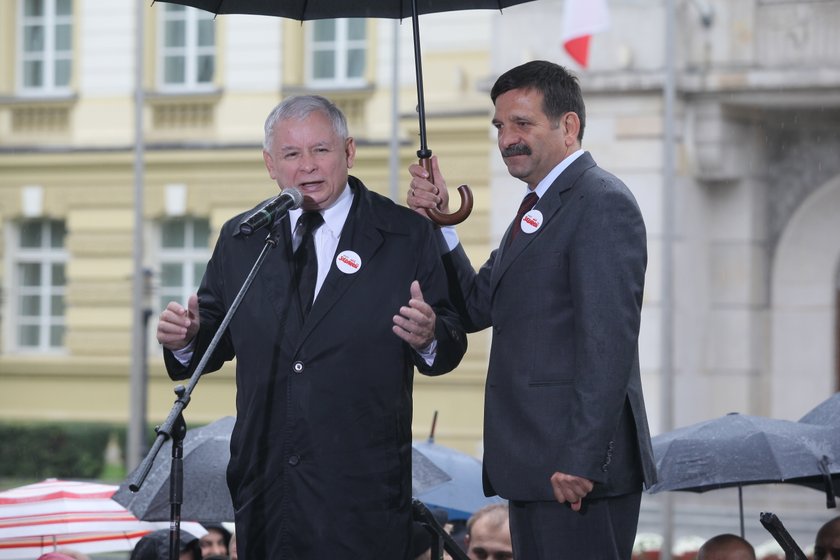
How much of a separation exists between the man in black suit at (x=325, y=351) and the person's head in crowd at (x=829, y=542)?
8.73 ft

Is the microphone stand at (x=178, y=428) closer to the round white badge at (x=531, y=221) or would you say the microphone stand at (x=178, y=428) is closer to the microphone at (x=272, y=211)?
the microphone at (x=272, y=211)

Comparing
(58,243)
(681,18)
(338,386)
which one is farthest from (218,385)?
(338,386)

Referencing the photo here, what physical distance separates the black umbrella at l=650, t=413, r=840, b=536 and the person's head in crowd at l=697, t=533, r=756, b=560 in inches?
9.1

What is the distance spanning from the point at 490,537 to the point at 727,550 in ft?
2.97

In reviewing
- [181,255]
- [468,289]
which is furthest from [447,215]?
[181,255]

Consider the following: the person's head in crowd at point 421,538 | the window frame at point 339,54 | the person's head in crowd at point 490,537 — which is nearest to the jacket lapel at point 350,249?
the person's head in crowd at point 421,538

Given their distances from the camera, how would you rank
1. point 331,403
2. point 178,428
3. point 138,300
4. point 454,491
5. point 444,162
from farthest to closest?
point 444,162, point 138,300, point 454,491, point 331,403, point 178,428

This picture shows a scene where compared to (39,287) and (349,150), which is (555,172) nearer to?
(349,150)

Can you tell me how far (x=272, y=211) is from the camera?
175 inches

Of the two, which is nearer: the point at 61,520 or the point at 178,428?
the point at 178,428

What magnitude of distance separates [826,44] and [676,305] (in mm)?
3436

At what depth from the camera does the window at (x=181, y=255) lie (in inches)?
906

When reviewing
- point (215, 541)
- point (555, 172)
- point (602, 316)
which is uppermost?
point (555, 172)

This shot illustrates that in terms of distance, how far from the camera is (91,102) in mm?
23266
